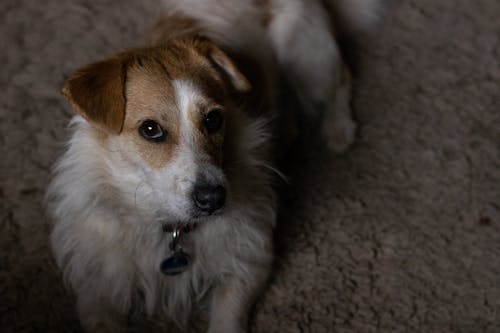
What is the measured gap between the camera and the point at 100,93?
149cm

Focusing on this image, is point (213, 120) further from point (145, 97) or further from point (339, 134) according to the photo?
point (339, 134)

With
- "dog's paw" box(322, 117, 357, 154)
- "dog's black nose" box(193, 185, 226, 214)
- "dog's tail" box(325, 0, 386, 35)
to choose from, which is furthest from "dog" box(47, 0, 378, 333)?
"dog's tail" box(325, 0, 386, 35)

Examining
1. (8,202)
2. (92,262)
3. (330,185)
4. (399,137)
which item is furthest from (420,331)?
(8,202)

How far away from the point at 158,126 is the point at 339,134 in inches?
37.7

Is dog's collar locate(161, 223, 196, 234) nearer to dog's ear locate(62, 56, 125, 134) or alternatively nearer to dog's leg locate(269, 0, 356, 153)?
dog's ear locate(62, 56, 125, 134)

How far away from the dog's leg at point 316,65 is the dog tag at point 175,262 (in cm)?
80

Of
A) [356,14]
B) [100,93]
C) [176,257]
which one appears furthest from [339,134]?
[100,93]

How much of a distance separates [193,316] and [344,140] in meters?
0.87

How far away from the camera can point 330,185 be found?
2.18 metres

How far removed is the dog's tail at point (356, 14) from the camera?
8.48 feet

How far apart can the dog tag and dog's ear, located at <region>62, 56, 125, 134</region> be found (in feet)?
1.34

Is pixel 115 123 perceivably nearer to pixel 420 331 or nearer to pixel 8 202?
pixel 8 202

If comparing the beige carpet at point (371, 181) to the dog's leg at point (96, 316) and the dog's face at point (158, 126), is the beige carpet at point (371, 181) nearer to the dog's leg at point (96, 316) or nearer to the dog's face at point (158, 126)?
the dog's leg at point (96, 316)

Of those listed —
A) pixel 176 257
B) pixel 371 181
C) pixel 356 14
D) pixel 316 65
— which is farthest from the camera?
pixel 356 14
